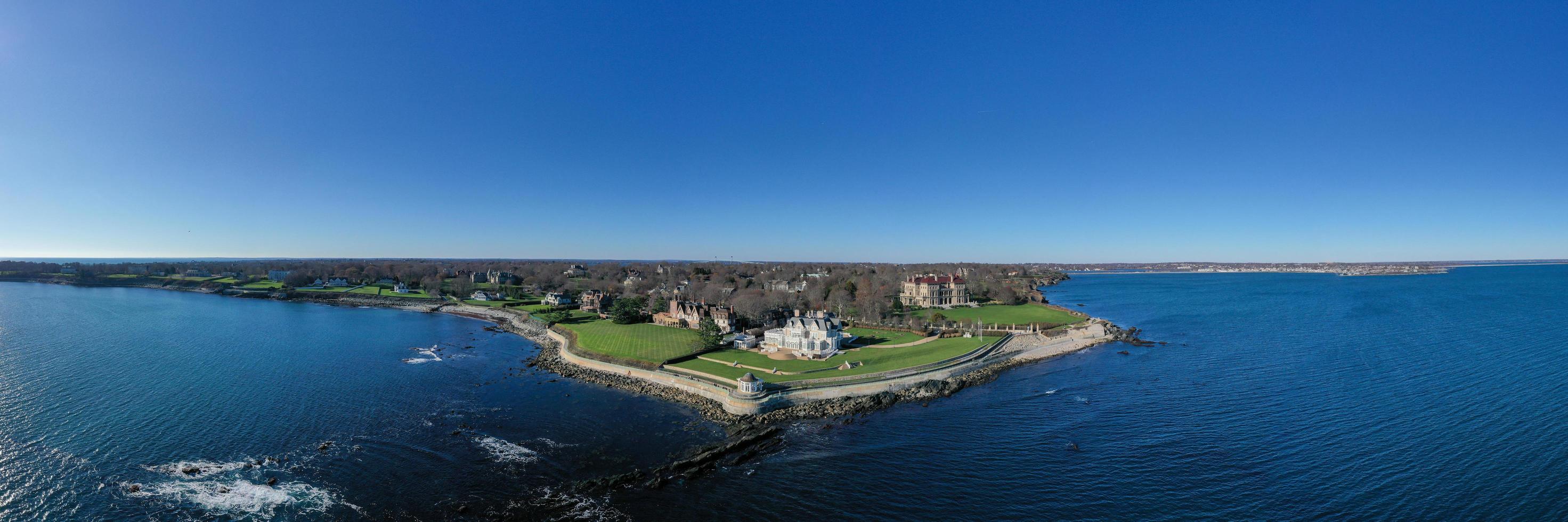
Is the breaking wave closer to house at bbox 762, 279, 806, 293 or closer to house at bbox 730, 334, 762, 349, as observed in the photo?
house at bbox 730, 334, 762, 349

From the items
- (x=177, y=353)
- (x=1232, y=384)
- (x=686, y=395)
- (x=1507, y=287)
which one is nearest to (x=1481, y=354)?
(x=1232, y=384)

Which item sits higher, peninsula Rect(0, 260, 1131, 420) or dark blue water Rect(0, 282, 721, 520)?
peninsula Rect(0, 260, 1131, 420)

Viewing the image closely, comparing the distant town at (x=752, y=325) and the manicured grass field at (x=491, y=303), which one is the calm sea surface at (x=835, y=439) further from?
the manicured grass field at (x=491, y=303)

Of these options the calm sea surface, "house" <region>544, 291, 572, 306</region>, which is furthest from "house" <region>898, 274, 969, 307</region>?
"house" <region>544, 291, 572, 306</region>

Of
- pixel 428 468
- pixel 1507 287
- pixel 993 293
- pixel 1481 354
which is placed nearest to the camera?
pixel 428 468

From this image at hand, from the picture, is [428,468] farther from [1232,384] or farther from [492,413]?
[1232,384]
